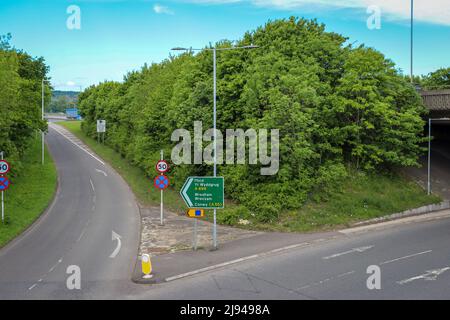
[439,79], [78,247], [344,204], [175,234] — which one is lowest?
[78,247]

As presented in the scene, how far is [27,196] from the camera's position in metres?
29.5

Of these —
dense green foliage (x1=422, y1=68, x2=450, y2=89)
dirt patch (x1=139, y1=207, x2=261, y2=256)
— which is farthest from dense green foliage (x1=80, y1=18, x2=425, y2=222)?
dense green foliage (x1=422, y1=68, x2=450, y2=89)

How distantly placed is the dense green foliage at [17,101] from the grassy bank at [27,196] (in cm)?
183

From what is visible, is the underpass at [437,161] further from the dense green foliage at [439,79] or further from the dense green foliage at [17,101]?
the dense green foliage at [17,101]

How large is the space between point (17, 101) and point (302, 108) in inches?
845

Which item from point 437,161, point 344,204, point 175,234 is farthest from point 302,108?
point 437,161

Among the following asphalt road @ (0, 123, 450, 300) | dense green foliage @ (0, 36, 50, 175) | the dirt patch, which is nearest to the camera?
asphalt road @ (0, 123, 450, 300)

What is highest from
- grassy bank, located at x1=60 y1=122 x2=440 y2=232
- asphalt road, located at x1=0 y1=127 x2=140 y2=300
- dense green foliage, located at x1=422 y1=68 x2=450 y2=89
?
dense green foliage, located at x1=422 y1=68 x2=450 y2=89

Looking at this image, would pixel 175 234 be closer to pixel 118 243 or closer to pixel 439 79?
pixel 118 243

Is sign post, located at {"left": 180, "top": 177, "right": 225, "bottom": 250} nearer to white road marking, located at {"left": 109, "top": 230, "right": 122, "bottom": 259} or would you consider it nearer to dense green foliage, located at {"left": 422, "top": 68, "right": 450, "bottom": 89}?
white road marking, located at {"left": 109, "top": 230, "right": 122, "bottom": 259}

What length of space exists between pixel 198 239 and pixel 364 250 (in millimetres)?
7447

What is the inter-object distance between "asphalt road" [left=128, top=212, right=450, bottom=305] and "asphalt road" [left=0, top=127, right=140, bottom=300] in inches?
111

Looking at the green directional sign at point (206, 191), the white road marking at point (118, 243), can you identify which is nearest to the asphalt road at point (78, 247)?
the white road marking at point (118, 243)

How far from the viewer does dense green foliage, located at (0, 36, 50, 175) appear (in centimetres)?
2838
